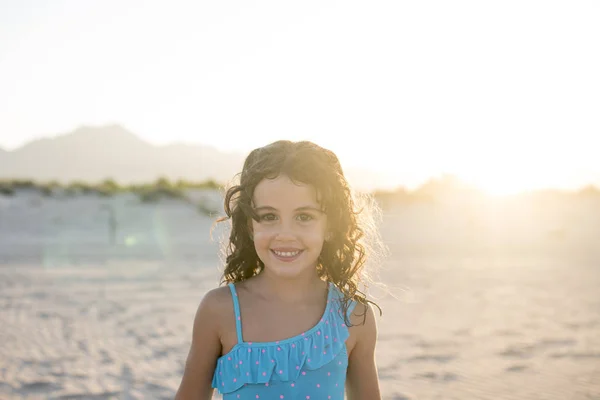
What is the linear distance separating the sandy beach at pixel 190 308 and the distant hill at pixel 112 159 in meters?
95.9

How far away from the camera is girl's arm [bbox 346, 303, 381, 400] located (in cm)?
228

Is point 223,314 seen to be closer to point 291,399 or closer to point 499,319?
point 291,399

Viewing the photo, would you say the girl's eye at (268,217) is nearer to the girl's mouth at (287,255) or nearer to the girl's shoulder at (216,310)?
the girl's mouth at (287,255)

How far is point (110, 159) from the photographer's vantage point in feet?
432

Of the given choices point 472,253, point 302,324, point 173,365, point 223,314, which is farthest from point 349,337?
point 472,253

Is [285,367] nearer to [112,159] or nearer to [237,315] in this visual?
[237,315]

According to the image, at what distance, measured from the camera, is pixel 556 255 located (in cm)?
1838

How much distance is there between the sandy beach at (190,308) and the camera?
16.8 ft

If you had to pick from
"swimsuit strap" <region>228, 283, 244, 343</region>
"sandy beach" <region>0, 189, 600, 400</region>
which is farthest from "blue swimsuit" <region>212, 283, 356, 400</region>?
"sandy beach" <region>0, 189, 600, 400</region>

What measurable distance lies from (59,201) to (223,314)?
69.0 feet

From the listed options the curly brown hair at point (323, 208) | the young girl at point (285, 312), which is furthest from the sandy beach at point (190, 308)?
the young girl at point (285, 312)

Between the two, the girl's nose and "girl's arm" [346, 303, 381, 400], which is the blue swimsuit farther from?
the girl's nose

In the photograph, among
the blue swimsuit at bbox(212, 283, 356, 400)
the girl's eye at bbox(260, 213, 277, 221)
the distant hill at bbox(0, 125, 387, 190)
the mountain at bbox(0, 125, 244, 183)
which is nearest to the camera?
the blue swimsuit at bbox(212, 283, 356, 400)

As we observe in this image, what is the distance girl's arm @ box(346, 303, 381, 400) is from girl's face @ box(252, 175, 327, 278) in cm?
31
